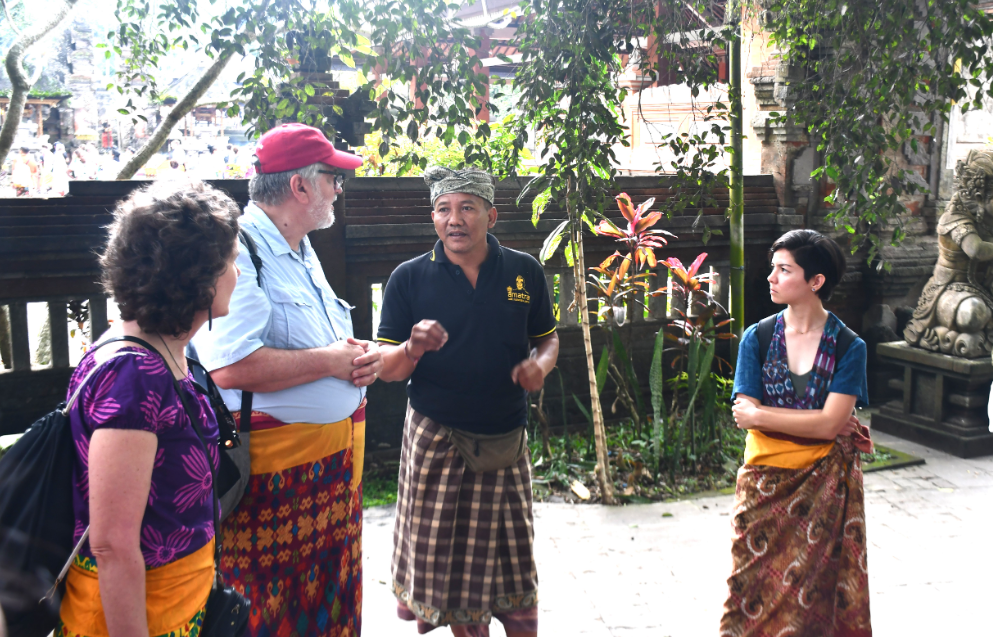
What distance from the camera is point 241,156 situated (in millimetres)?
22188

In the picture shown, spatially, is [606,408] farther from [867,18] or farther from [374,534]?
[867,18]

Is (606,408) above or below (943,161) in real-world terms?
below

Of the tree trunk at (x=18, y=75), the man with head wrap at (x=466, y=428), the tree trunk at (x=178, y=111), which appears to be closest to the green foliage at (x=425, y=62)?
the man with head wrap at (x=466, y=428)

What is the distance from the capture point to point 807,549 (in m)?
2.74

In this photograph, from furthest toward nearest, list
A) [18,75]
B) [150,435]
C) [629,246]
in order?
1. [18,75]
2. [629,246]
3. [150,435]

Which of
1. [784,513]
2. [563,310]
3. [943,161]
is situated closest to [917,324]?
[943,161]

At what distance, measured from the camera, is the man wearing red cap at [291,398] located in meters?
2.21

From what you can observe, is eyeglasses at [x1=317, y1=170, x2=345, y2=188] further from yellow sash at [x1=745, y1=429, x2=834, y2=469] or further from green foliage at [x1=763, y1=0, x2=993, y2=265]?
green foliage at [x1=763, y1=0, x2=993, y2=265]

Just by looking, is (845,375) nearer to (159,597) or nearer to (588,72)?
(588,72)

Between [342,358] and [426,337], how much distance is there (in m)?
0.28

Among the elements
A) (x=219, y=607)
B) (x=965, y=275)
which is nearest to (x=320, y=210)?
(x=219, y=607)

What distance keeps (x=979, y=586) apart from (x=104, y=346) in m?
3.91

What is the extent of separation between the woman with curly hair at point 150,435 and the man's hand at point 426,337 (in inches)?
30.7

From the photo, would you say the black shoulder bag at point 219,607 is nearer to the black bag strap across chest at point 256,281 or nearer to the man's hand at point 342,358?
the black bag strap across chest at point 256,281
